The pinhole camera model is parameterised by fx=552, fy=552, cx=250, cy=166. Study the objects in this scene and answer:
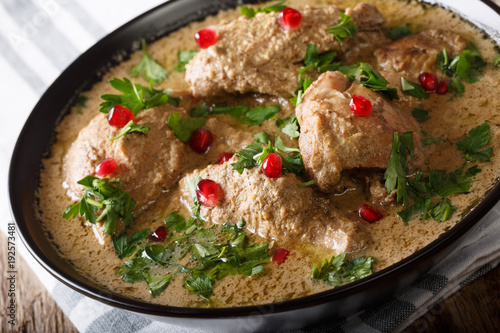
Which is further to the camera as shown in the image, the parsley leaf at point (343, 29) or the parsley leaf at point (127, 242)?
the parsley leaf at point (343, 29)

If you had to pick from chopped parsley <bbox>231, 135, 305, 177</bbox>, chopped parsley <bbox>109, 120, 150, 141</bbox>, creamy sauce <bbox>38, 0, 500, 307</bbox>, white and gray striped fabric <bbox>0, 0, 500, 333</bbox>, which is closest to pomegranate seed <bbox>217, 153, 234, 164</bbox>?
creamy sauce <bbox>38, 0, 500, 307</bbox>

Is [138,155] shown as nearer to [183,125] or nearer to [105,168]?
[105,168]

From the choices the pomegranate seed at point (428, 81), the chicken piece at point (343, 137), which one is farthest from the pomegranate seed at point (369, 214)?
the pomegranate seed at point (428, 81)

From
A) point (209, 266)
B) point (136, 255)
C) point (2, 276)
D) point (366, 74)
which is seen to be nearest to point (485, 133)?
point (366, 74)

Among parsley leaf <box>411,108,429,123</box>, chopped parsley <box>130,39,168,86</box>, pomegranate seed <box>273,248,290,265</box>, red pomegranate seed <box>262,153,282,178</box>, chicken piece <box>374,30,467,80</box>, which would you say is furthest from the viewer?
chopped parsley <box>130,39,168,86</box>

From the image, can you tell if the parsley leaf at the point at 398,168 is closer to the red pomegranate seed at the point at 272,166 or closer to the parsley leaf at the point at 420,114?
the parsley leaf at the point at 420,114

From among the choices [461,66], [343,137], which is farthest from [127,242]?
[461,66]

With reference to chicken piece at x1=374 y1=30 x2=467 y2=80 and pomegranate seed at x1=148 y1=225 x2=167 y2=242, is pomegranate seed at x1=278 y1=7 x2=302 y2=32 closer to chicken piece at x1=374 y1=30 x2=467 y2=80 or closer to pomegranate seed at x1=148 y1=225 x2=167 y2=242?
chicken piece at x1=374 y1=30 x2=467 y2=80
